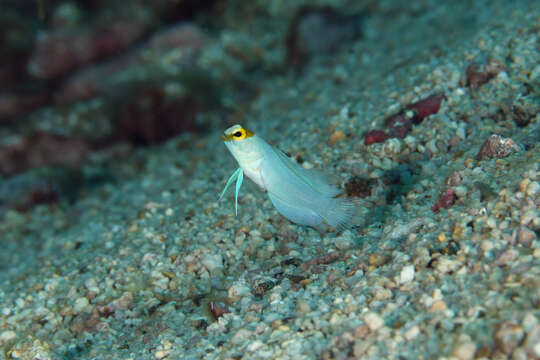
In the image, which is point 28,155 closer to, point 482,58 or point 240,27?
point 240,27

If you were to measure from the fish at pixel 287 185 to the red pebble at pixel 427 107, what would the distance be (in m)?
1.53

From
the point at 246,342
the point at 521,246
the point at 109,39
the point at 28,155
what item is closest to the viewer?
the point at 521,246

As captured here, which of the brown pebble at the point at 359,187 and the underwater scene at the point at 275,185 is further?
the brown pebble at the point at 359,187

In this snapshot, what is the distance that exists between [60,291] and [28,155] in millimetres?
4654

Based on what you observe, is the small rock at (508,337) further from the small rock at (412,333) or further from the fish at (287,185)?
the fish at (287,185)

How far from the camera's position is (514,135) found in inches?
123

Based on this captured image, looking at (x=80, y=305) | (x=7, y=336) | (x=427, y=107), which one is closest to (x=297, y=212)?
(x=80, y=305)

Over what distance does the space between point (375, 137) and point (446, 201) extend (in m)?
1.11

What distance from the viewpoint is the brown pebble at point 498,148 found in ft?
9.20

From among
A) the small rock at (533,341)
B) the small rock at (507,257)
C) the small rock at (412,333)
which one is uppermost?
the small rock at (507,257)

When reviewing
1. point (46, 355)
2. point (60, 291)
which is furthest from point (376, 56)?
point (46, 355)

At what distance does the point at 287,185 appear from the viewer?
261 centimetres

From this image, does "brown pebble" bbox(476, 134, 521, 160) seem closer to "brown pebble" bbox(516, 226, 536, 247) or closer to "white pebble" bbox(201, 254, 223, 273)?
"brown pebble" bbox(516, 226, 536, 247)

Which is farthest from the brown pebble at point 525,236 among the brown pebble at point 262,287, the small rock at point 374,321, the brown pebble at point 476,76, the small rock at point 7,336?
the small rock at point 7,336
